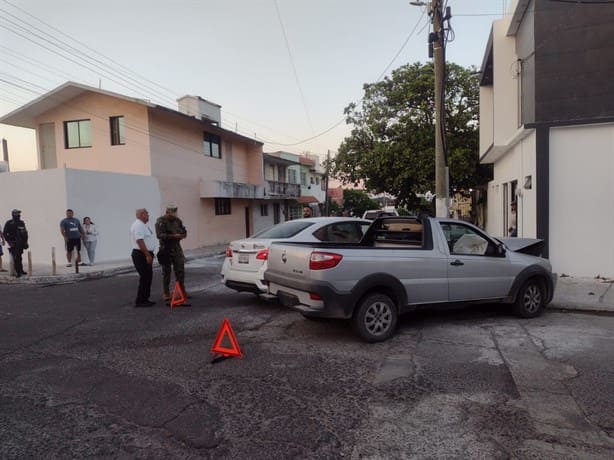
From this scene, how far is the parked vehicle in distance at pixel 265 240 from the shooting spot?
7.80 metres

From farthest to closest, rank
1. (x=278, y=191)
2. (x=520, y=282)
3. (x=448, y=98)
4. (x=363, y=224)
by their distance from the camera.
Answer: (x=278, y=191) → (x=448, y=98) → (x=363, y=224) → (x=520, y=282)

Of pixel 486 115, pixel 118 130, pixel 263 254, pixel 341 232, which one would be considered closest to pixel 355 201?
pixel 486 115

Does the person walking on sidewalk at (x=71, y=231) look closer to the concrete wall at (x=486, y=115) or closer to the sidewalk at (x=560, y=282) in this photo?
the sidewalk at (x=560, y=282)

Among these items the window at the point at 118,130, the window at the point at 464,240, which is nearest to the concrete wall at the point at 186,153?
the window at the point at 118,130

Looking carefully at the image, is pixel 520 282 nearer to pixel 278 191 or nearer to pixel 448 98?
pixel 448 98

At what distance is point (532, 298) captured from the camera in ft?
23.4

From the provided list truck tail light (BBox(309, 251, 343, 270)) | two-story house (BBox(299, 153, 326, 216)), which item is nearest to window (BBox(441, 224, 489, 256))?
truck tail light (BBox(309, 251, 343, 270))

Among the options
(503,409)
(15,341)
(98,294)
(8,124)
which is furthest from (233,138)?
(503,409)

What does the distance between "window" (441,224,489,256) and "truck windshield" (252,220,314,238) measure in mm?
2631

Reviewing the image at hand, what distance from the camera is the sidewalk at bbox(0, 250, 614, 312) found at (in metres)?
7.84

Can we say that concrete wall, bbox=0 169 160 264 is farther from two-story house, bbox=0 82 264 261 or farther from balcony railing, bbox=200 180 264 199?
balcony railing, bbox=200 180 264 199

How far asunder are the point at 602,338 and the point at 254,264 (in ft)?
17.5

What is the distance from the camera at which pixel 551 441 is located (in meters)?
3.34

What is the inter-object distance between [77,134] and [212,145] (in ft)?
23.8
